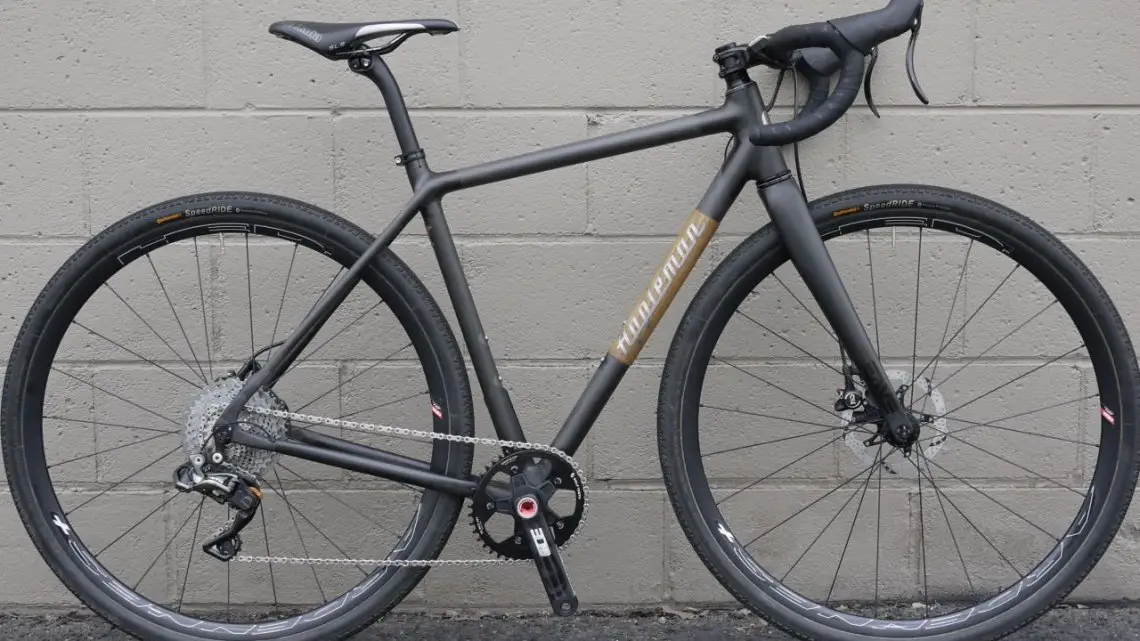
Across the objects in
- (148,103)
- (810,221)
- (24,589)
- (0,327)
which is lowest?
(24,589)

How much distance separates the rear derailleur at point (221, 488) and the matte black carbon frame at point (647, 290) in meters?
0.10

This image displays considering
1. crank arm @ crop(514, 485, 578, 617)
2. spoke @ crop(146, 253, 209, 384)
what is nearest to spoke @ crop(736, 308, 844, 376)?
crank arm @ crop(514, 485, 578, 617)

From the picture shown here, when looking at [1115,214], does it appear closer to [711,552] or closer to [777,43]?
[777,43]

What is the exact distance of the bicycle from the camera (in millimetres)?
2609

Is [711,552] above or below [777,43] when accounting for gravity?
below

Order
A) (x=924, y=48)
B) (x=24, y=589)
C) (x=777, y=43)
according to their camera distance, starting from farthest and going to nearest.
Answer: (x=24, y=589)
(x=924, y=48)
(x=777, y=43)

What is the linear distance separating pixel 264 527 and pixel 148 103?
122 cm

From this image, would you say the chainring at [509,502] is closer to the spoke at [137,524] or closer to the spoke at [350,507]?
the spoke at [350,507]

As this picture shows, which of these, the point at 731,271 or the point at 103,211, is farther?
the point at 103,211

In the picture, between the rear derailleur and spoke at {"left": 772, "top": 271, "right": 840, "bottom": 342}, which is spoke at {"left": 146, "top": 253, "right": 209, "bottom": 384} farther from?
spoke at {"left": 772, "top": 271, "right": 840, "bottom": 342}

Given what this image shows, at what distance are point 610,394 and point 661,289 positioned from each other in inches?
11.2

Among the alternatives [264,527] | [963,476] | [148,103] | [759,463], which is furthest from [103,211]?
[963,476]

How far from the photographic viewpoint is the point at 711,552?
2678mm

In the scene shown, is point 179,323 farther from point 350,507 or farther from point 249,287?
point 350,507
